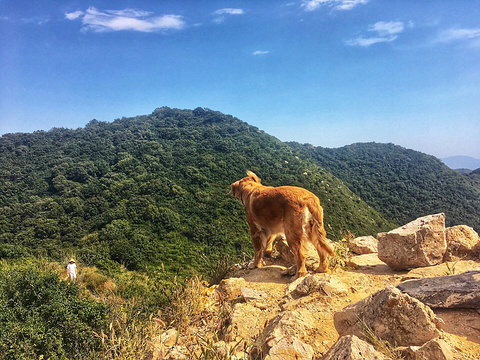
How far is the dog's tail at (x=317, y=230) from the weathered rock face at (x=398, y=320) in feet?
9.27

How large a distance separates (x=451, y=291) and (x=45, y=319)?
694cm

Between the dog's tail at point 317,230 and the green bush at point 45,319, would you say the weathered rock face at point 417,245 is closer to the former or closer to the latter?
the dog's tail at point 317,230

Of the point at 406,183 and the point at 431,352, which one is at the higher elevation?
the point at 431,352

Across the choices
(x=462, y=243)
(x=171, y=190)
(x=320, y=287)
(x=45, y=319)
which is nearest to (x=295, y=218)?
(x=320, y=287)

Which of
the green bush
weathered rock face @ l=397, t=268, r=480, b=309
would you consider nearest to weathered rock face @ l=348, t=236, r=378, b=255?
weathered rock face @ l=397, t=268, r=480, b=309

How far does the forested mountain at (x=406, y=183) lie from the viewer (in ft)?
145

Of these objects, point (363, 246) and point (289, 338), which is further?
point (363, 246)

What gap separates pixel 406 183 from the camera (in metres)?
53.3

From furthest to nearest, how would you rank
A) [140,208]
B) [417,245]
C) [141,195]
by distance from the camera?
[141,195] < [140,208] < [417,245]

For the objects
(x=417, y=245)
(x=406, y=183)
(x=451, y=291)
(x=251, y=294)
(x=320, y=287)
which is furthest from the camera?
(x=406, y=183)

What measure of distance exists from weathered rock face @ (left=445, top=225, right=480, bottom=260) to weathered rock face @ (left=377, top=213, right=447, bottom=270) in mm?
373

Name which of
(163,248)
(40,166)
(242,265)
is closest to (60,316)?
(242,265)

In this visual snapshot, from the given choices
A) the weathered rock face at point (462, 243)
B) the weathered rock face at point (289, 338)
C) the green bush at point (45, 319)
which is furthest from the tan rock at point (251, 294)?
the weathered rock face at point (462, 243)

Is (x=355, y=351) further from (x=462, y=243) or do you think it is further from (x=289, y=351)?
(x=462, y=243)
